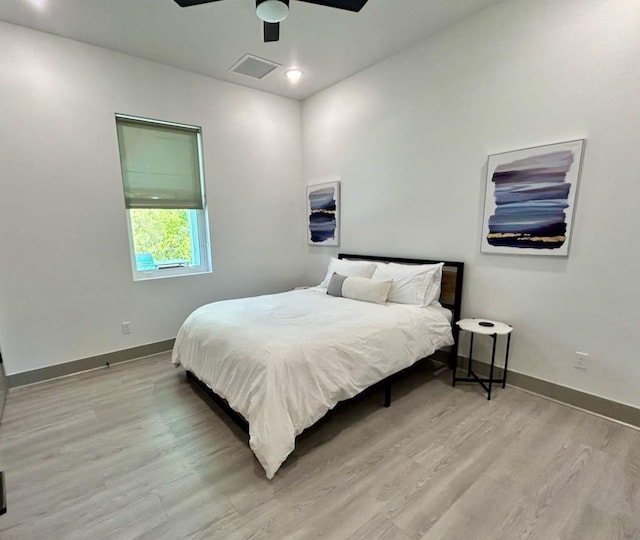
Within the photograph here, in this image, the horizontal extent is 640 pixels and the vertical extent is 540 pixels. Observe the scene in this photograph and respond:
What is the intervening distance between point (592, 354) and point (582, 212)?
1046 mm

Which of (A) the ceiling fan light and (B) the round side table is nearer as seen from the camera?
(A) the ceiling fan light

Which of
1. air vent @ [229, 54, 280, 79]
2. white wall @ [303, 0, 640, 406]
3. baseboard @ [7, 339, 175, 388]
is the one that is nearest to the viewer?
white wall @ [303, 0, 640, 406]

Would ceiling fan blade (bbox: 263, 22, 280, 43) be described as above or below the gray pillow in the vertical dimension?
above

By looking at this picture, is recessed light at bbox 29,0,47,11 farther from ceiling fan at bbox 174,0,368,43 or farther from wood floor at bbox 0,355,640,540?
wood floor at bbox 0,355,640,540

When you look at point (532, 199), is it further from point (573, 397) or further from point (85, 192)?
point (85, 192)

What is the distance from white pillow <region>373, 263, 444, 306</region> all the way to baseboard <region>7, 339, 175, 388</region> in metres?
2.63

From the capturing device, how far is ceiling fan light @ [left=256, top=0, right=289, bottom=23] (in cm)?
194

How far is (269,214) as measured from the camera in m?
4.40

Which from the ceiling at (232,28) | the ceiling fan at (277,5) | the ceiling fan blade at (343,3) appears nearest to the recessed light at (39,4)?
the ceiling at (232,28)

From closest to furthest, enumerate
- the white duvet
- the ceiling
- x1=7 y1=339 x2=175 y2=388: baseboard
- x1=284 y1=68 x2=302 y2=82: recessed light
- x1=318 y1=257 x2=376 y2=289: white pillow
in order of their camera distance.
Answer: the white duvet
the ceiling
x1=7 y1=339 x2=175 y2=388: baseboard
x1=318 y1=257 x2=376 y2=289: white pillow
x1=284 y1=68 x2=302 y2=82: recessed light

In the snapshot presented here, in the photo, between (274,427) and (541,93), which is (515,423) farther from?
(541,93)

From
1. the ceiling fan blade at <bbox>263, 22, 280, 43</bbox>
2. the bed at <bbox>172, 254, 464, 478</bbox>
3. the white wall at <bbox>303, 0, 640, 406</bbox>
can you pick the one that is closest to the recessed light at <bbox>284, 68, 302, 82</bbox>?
the white wall at <bbox>303, 0, 640, 406</bbox>

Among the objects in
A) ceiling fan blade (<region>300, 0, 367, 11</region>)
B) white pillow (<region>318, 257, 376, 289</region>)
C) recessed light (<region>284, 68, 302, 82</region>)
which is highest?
recessed light (<region>284, 68, 302, 82</region>)

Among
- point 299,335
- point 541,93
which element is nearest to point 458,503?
point 299,335
